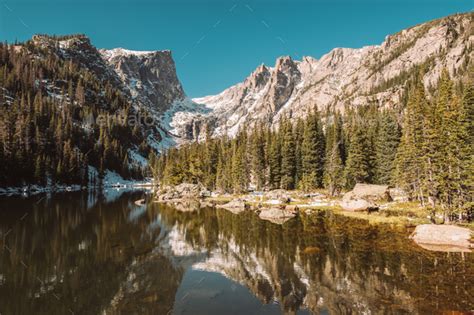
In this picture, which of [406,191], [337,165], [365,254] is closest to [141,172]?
[337,165]

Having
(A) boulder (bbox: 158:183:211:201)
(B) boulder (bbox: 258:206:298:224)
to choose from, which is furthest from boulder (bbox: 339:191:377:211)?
(A) boulder (bbox: 158:183:211:201)

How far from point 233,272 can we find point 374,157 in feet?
207

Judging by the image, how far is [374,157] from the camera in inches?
2904

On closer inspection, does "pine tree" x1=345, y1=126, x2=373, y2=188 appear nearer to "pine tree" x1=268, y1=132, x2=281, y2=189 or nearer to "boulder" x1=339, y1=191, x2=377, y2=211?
"boulder" x1=339, y1=191, x2=377, y2=211

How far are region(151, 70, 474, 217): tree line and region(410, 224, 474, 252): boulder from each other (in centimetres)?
580

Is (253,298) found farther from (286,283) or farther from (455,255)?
(455,255)

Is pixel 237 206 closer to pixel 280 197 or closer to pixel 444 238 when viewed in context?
pixel 280 197

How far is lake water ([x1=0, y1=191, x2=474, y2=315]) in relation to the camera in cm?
1555

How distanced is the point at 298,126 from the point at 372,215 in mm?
62226

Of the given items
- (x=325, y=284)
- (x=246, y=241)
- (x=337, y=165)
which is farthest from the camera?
(x=337, y=165)

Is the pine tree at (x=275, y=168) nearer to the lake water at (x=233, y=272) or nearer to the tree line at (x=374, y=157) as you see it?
the tree line at (x=374, y=157)

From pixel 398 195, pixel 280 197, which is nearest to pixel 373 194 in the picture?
pixel 398 195

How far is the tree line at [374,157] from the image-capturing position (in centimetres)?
3234

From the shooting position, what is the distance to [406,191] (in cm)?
5166
